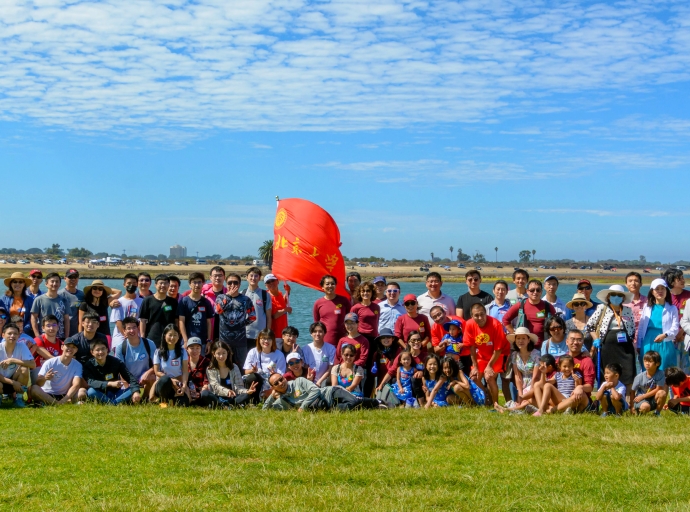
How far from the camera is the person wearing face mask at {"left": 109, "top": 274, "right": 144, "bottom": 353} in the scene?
10.8 metres

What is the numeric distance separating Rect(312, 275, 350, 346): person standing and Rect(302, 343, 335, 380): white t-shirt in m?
0.33

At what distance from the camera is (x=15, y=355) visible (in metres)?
9.80

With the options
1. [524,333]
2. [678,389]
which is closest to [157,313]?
[524,333]

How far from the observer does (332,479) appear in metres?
6.16

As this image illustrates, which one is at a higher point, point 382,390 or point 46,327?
point 46,327

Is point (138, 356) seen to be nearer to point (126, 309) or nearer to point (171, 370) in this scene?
point (171, 370)

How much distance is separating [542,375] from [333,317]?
3.05 meters

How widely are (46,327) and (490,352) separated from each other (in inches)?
243

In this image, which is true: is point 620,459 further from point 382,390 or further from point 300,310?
point 300,310

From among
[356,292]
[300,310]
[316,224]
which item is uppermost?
[316,224]

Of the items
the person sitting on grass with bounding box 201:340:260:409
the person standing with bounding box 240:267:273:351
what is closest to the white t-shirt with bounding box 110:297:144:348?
the person standing with bounding box 240:267:273:351

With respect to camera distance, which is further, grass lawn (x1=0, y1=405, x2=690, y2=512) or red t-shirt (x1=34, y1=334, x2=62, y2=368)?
red t-shirt (x1=34, y1=334, x2=62, y2=368)

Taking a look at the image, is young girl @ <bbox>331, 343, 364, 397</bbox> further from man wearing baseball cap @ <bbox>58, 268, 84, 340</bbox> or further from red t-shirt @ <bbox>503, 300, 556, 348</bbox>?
man wearing baseball cap @ <bbox>58, 268, 84, 340</bbox>

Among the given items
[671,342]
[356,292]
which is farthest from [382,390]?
[671,342]
